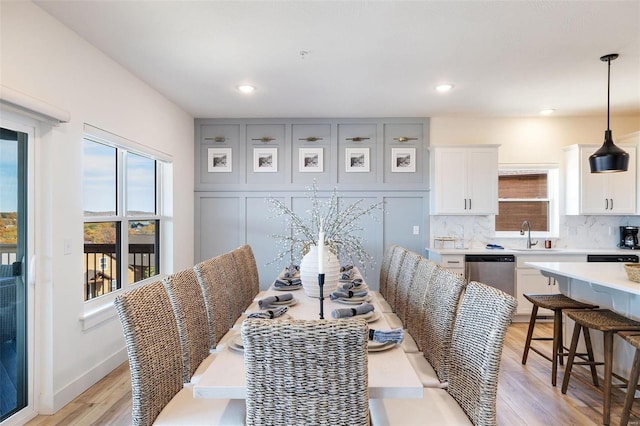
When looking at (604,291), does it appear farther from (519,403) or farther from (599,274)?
(519,403)

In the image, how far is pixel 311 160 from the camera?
505cm

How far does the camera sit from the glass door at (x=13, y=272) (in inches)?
87.2

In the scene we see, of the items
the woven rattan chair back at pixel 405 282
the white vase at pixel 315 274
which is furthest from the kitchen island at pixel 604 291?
the white vase at pixel 315 274

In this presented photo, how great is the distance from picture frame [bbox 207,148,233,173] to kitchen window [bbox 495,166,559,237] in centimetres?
371

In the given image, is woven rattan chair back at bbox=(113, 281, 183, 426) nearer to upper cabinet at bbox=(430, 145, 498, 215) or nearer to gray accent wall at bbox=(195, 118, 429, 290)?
gray accent wall at bbox=(195, 118, 429, 290)

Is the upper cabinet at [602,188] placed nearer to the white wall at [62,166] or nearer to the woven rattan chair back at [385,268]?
the woven rattan chair back at [385,268]

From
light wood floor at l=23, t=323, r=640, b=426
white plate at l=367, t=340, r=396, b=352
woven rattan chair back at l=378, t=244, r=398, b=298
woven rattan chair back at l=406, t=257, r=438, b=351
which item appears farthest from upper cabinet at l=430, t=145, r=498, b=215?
white plate at l=367, t=340, r=396, b=352

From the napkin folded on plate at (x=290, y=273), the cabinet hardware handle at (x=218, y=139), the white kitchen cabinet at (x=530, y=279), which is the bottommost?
the white kitchen cabinet at (x=530, y=279)

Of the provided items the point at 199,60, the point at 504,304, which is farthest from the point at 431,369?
the point at 199,60

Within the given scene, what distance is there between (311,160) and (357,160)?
0.62 m

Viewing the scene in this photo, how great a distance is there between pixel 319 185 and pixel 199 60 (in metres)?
2.36

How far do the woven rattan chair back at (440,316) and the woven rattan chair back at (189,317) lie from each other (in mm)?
1247

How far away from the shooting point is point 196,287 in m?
2.08

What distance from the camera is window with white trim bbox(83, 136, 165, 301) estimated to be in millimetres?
3084
